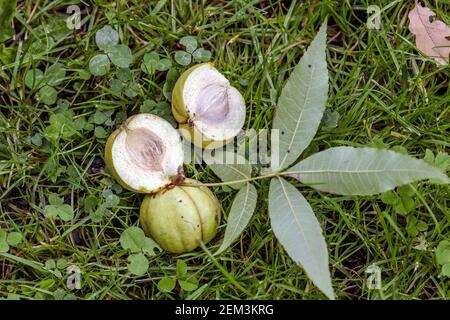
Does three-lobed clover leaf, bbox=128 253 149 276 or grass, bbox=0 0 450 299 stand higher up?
grass, bbox=0 0 450 299

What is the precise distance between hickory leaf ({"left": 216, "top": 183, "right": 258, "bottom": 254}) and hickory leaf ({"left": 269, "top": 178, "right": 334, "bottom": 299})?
0.24ft

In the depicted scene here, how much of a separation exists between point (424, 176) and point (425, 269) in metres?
0.53

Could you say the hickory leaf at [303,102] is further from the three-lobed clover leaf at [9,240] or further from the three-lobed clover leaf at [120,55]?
the three-lobed clover leaf at [9,240]

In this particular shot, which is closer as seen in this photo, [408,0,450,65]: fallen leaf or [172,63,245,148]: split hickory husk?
[172,63,245,148]: split hickory husk

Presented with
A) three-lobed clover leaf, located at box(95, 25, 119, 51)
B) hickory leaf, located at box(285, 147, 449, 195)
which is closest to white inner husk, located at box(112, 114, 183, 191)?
three-lobed clover leaf, located at box(95, 25, 119, 51)

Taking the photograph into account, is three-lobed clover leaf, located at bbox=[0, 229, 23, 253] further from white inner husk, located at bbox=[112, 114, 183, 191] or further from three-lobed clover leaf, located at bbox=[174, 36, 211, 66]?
three-lobed clover leaf, located at bbox=[174, 36, 211, 66]

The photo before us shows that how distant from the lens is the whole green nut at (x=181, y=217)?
7.24 ft

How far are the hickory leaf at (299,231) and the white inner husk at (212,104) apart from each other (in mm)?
287

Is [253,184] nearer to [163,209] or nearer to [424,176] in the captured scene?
[163,209]

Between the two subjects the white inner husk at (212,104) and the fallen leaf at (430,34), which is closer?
the white inner husk at (212,104)

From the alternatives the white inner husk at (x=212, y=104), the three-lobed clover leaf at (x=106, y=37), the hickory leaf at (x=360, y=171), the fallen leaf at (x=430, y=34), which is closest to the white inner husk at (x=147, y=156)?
the white inner husk at (x=212, y=104)

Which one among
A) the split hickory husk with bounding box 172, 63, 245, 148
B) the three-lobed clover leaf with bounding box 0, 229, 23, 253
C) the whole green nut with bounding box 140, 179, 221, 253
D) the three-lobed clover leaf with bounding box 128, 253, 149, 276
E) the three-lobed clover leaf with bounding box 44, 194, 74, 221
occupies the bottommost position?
the three-lobed clover leaf with bounding box 0, 229, 23, 253

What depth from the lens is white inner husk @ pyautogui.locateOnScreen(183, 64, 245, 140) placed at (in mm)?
2312

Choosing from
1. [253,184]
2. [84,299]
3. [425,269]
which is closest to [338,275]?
[425,269]
